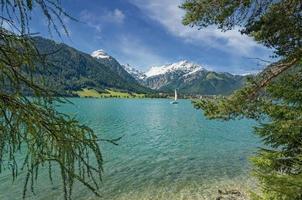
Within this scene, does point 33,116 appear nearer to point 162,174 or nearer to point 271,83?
point 271,83

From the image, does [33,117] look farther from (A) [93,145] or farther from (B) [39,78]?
(A) [93,145]

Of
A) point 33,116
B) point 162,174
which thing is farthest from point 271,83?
point 162,174

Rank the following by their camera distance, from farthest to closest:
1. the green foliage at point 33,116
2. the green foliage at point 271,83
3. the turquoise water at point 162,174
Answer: the turquoise water at point 162,174, the green foliage at point 271,83, the green foliage at point 33,116

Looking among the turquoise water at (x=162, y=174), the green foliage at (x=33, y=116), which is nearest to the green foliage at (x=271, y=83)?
the green foliage at (x=33, y=116)

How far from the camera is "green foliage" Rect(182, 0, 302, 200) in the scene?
39.3ft

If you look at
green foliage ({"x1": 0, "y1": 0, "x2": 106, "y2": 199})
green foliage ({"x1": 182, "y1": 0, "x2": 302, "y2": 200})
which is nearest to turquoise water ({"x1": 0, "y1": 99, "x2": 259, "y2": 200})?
green foliage ({"x1": 182, "y1": 0, "x2": 302, "y2": 200})

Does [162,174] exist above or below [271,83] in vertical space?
below

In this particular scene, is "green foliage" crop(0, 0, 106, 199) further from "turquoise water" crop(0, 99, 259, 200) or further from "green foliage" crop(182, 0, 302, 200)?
"turquoise water" crop(0, 99, 259, 200)

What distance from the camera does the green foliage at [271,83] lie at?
12.0 meters

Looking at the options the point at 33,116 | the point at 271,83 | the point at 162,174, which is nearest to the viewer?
the point at 33,116

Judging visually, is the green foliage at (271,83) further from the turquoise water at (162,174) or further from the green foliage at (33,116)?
the turquoise water at (162,174)

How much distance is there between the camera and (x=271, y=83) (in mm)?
13156

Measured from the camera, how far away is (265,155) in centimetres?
1252

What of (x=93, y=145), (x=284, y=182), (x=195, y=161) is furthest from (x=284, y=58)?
(x=195, y=161)
